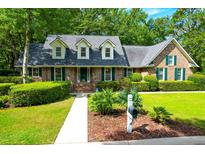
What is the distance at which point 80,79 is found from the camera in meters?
26.0

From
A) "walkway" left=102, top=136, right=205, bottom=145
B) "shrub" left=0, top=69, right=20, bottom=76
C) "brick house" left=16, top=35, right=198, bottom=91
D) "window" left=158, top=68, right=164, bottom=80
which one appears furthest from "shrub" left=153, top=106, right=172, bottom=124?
"shrub" left=0, top=69, right=20, bottom=76

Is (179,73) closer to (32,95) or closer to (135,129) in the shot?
(32,95)

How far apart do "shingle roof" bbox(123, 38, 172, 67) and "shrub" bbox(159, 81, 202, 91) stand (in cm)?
288

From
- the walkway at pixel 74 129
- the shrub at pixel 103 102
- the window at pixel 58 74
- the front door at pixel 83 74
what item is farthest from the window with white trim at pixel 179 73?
the shrub at pixel 103 102

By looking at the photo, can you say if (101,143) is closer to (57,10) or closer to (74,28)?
(57,10)

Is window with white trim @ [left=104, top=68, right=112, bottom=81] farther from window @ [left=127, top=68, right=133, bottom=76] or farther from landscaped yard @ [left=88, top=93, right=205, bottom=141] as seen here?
landscaped yard @ [left=88, top=93, right=205, bottom=141]

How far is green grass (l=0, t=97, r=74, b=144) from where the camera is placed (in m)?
8.62

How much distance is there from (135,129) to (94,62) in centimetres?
1699

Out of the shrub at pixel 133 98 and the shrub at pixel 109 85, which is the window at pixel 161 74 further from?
the shrub at pixel 133 98

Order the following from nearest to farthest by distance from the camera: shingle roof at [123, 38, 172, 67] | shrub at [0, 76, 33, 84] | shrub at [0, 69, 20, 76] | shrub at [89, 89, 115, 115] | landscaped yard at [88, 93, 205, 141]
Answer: landscaped yard at [88, 93, 205, 141]
shrub at [89, 89, 115, 115]
shrub at [0, 76, 33, 84]
shingle roof at [123, 38, 172, 67]
shrub at [0, 69, 20, 76]

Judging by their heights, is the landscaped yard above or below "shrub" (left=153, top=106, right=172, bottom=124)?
below

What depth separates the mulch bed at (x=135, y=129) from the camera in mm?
8875

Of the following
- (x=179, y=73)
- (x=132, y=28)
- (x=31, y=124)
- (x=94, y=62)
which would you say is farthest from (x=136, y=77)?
(x=132, y=28)

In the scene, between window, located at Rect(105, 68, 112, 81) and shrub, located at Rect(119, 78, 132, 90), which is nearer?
shrub, located at Rect(119, 78, 132, 90)
